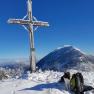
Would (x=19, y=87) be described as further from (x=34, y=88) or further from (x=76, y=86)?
(x=76, y=86)

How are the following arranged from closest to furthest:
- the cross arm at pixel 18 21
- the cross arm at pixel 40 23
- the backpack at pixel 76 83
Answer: the backpack at pixel 76 83 < the cross arm at pixel 18 21 < the cross arm at pixel 40 23

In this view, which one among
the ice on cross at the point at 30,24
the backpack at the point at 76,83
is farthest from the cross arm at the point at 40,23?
the backpack at the point at 76,83

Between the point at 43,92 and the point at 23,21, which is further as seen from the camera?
the point at 23,21

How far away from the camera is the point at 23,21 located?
4291 centimetres

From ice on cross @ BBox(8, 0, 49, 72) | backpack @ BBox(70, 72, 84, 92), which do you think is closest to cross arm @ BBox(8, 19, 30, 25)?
ice on cross @ BBox(8, 0, 49, 72)

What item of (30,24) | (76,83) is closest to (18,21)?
(30,24)

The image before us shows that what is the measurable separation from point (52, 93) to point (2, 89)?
3.87 metres

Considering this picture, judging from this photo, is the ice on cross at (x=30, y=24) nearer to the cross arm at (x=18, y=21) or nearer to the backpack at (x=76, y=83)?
the cross arm at (x=18, y=21)

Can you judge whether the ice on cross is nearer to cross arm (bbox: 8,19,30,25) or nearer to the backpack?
cross arm (bbox: 8,19,30,25)

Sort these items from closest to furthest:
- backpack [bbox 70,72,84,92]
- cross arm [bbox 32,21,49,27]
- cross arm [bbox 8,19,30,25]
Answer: backpack [bbox 70,72,84,92] < cross arm [bbox 8,19,30,25] < cross arm [bbox 32,21,49,27]

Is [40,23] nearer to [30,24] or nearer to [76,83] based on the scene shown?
[30,24]

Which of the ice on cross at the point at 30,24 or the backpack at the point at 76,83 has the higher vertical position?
the ice on cross at the point at 30,24

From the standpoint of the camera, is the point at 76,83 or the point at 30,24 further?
the point at 30,24

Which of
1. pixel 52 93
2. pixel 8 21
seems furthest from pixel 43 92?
pixel 8 21
